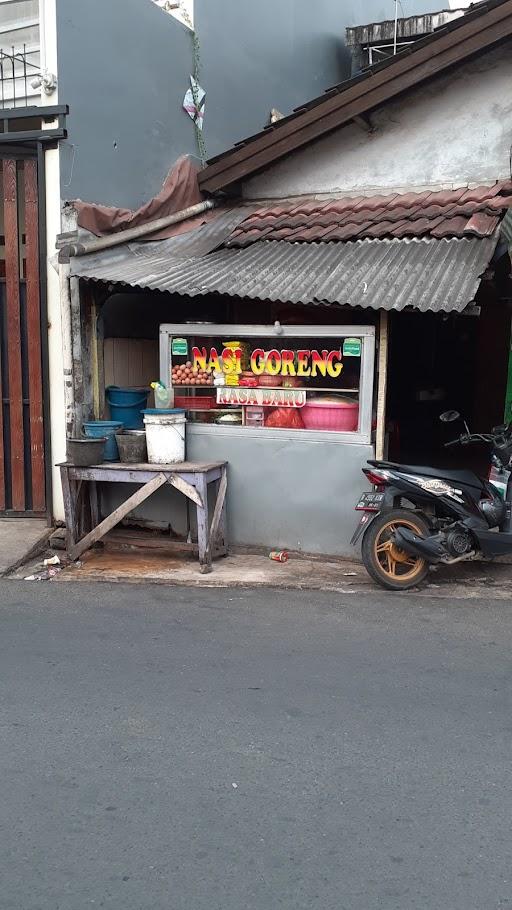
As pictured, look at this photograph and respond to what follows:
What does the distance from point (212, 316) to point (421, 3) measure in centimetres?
1018

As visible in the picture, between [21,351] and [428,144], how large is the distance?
483 cm

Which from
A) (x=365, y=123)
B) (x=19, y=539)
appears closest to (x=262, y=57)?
(x=365, y=123)

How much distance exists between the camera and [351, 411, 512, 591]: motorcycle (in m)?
5.93

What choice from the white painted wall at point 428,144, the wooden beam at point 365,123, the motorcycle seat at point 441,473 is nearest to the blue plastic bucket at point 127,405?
the motorcycle seat at point 441,473

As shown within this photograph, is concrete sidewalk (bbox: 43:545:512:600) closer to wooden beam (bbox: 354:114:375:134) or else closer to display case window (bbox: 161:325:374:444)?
display case window (bbox: 161:325:374:444)

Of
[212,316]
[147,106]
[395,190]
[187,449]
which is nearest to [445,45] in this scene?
[395,190]

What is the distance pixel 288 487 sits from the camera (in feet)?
23.4

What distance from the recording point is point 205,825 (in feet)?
9.73

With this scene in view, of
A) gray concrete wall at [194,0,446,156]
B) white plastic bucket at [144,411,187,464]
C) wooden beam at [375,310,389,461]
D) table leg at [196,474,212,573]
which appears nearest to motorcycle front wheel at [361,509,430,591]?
wooden beam at [375,310,389,461]

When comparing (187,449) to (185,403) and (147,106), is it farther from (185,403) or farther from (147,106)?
(147,106)

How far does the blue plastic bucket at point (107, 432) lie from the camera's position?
727 centimetres

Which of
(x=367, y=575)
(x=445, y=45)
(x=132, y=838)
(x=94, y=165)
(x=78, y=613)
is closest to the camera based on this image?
(x=132, y=838)

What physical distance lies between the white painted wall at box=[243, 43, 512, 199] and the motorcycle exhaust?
409 centimetres

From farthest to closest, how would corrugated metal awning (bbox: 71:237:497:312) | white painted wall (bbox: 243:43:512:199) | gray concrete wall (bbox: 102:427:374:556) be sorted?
A: white painted wall (bbox: 243:43:512:199) → gray concrete wall (bbox: 102:427:374:556) → corrugated metal awning (bbox: 71:237:497:312)
